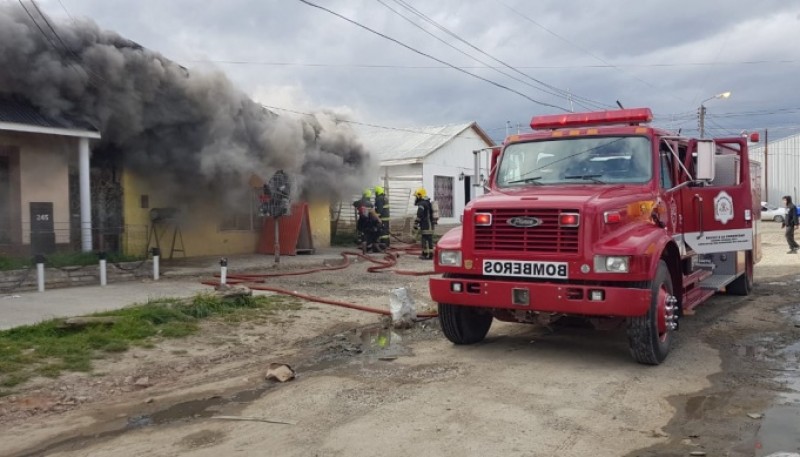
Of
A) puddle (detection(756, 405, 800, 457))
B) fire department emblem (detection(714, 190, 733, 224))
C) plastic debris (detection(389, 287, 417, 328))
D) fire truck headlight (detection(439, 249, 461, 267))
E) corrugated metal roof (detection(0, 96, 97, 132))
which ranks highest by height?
corrugated metal roof (detection(0, 96, 97, 132))

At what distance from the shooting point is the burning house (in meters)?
12.3

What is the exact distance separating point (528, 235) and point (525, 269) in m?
0.32

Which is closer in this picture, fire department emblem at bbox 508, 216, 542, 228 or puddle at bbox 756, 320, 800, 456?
puddle at bbox 756, 320, 800, 456

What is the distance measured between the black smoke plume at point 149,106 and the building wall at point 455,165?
31.4 ft

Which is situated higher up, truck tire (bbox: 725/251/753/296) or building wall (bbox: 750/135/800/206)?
building wall (bbox: 750/135/800/206)

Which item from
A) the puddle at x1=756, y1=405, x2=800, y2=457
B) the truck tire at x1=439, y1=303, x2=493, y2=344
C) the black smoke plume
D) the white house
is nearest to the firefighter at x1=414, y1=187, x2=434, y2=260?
the black smoke plume

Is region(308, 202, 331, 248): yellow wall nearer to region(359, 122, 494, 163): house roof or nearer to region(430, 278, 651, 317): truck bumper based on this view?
region(359, 122, 494, 163): house roof

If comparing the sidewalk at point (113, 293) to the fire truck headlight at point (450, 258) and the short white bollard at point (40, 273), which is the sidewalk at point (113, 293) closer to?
the short white bollard at point (40, 273)

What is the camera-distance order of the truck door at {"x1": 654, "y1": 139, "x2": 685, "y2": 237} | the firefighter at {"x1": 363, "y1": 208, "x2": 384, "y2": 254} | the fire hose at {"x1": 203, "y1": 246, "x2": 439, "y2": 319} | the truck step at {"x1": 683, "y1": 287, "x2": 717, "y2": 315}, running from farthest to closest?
the firefighter at {"x1": 363, "y1": 208, "x2": 384, "y2": 254} → the fire hose at {"x1": 203, "y1": 246, "x2": 439, "y2": 319} → the truck step at {"x1": 683, "y1": 287, "x2": 717, "y2": 315} → the truck door at {"x1": 654, "y1": 139, "x2": 685, "y2": 237}

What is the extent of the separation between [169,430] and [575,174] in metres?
4.66

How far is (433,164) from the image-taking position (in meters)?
27.0

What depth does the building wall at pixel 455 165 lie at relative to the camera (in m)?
26.8

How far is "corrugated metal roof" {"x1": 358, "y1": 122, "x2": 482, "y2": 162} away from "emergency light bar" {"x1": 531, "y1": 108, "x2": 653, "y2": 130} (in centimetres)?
1818

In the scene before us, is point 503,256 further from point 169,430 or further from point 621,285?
point 169,430
